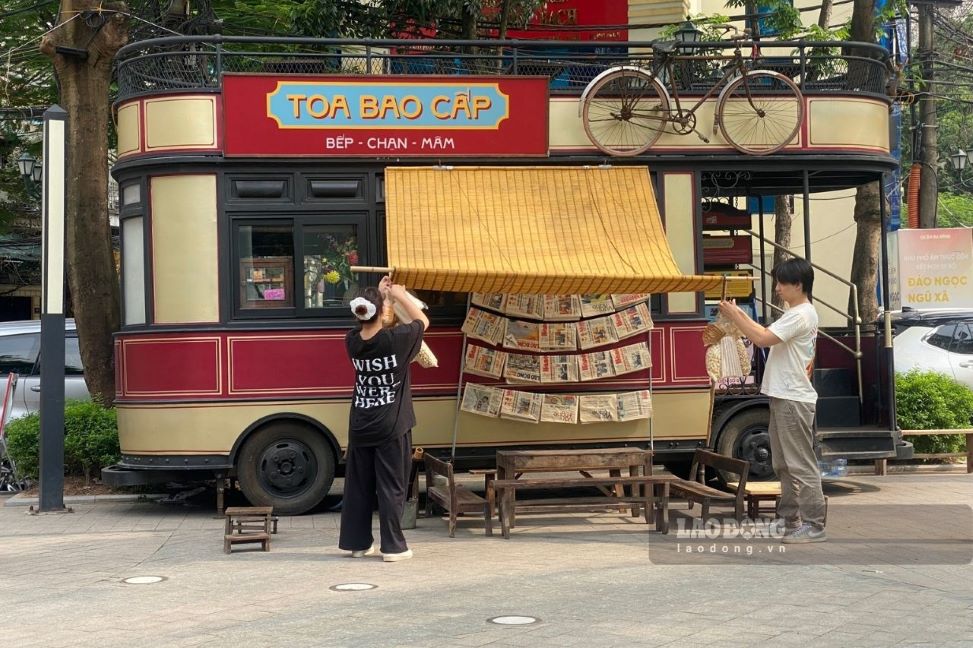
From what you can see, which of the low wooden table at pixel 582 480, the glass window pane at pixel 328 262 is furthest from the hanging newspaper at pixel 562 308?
the glass window pane at pixel 328 262

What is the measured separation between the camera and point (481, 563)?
8.04 meters

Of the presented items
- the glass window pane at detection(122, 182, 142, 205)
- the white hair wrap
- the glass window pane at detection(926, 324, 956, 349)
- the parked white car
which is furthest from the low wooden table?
the glass window pane at detection(926, 324, 956, 349)

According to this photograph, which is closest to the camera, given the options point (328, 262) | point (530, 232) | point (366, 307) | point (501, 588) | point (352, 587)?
point (501, 588)

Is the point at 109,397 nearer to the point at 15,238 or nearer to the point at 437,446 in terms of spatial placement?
the point at 437,446

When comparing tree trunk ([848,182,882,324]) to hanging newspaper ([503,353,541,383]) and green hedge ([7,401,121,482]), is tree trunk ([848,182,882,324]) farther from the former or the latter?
green hedge ([7,401,121,482])

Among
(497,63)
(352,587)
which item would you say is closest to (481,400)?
(352,587)

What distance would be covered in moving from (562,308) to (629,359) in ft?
2.47

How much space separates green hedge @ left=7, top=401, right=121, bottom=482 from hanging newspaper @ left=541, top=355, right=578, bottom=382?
4619mm

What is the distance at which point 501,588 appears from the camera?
23.3 feet

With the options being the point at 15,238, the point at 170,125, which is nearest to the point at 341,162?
the point at 170,125

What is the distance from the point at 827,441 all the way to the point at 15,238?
2041 cm

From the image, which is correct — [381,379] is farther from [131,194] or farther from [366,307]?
[131,194]

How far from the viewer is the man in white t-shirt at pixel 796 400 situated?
27.5ft

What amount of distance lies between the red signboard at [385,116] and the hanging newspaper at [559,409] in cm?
221
